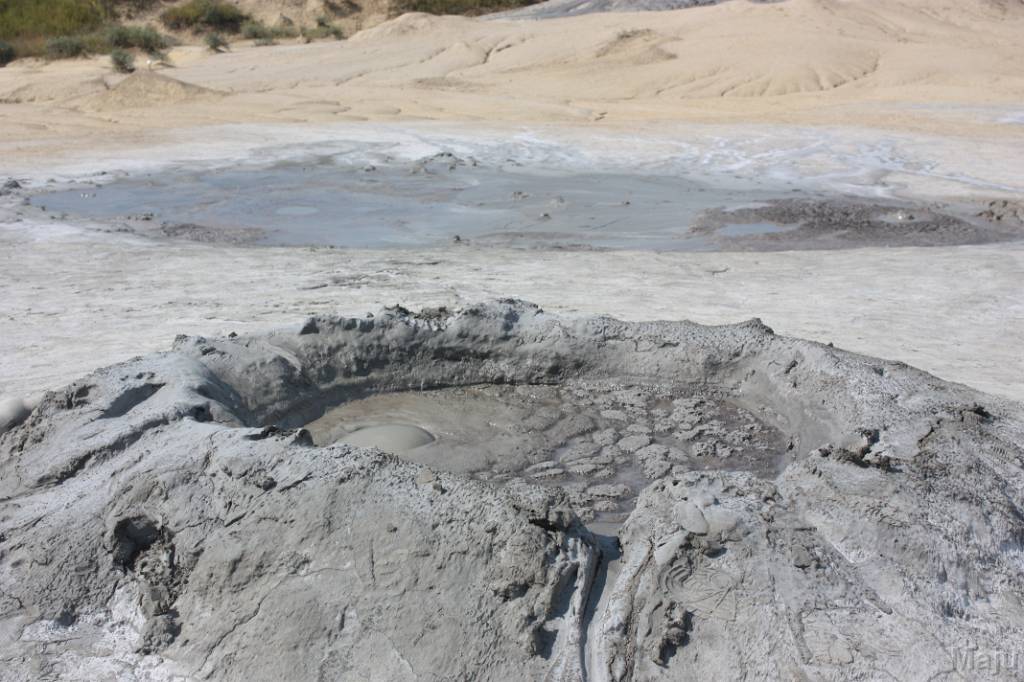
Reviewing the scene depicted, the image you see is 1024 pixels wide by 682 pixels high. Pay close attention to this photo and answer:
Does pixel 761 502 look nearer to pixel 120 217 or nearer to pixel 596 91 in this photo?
pixel 120 217

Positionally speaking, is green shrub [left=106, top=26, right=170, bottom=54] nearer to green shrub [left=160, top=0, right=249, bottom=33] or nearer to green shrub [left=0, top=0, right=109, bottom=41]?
green shrub [left=0, top=0, right=109, bottom=41]

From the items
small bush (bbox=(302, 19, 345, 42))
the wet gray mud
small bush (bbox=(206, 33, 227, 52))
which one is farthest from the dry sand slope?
the wet gray mud

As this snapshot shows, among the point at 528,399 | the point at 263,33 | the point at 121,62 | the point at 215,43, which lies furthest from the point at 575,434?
the point at 263,33

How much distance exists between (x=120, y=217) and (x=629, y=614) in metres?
8.26

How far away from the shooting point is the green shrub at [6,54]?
25078mm

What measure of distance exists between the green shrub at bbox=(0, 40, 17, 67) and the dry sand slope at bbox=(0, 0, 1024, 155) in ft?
2.15

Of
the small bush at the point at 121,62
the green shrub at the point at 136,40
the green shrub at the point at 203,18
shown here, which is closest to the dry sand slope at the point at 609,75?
the small bush at the point at 121,62

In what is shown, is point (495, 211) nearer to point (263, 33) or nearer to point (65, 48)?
point (65, 48)

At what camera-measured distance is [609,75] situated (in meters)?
20.1

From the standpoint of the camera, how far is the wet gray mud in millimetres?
9039

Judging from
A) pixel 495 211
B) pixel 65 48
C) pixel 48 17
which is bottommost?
pixel 495 211

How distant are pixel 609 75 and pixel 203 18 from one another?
47.1 ft

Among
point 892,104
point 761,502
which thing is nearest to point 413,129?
point 892,104

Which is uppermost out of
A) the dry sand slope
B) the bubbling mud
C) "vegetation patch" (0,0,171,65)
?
the bubbling mud
